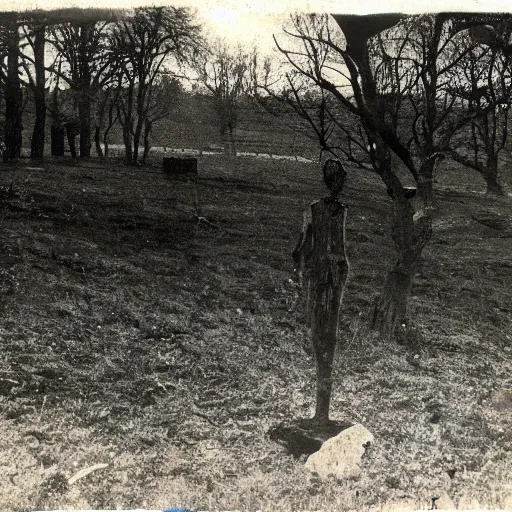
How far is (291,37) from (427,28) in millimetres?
647

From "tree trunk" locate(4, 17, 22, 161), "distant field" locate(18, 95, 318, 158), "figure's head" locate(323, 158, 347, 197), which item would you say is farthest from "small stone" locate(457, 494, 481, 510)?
"tree trunk" locate(4, 17, 22, 161)

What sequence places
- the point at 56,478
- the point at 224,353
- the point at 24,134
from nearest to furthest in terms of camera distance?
the point at 56,478
the point at 224,353
the point at 24,134

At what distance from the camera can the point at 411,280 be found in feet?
8.90

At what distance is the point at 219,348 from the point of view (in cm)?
260

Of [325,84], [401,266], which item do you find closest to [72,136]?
[325,84]

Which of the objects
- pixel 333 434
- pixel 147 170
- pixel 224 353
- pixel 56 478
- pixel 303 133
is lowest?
pixel 56 478

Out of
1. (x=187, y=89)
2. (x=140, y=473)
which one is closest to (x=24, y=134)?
(x=187, y=89)

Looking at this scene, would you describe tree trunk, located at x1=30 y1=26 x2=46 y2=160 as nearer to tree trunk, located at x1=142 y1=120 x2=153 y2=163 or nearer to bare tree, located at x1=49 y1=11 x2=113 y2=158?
bare tree, located at x1=49 y1=11 x2=113 y2=158

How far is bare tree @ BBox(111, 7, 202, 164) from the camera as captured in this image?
257cm

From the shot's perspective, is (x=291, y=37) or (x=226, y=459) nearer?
(x=226, y=459)

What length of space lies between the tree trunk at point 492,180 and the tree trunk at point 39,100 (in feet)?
7.31

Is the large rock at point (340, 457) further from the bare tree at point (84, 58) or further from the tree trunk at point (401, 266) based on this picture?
the bare tree at point (84, 58)

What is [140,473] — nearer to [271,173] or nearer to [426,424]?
[426,424]

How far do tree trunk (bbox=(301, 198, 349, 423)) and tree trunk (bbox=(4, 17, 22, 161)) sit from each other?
5.07 feet
